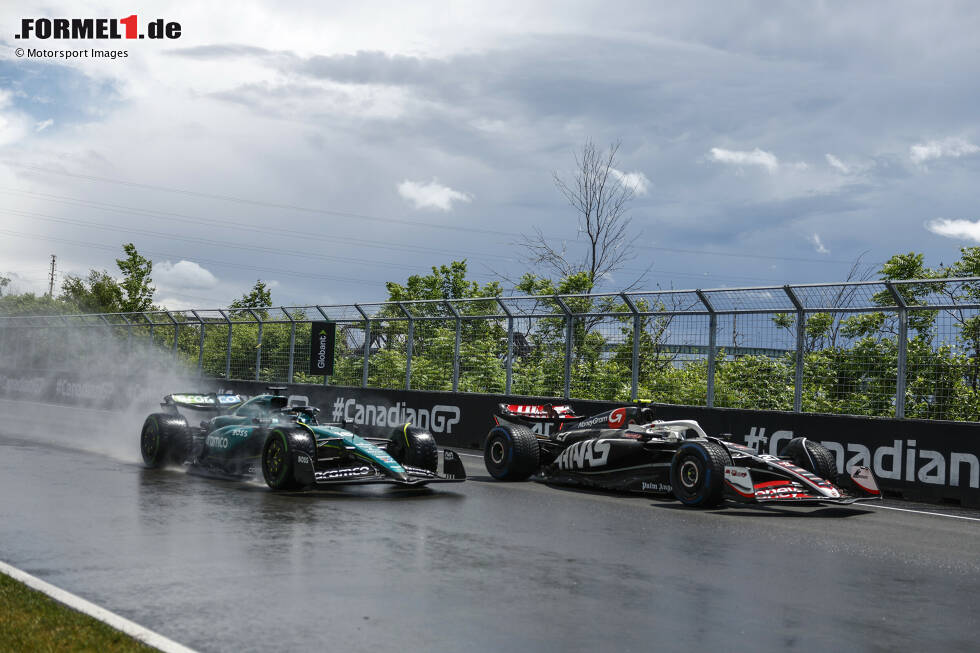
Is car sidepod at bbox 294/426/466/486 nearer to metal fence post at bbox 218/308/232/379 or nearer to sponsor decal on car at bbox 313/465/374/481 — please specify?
sponsor decal on car at bbox 313/465/374/481

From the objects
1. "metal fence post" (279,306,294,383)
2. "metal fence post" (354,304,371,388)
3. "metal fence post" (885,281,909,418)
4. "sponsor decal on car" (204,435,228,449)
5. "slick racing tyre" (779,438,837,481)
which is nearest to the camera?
"slick racing tyre" (779,438,837,481)

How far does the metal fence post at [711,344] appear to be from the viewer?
1545cm

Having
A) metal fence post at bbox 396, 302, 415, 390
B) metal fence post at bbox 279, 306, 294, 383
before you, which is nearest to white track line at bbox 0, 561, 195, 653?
metal fence post at bbox 396, 302, 415, 390

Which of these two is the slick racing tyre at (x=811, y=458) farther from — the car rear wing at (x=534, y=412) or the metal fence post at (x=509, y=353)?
the metal fence post at (x=509, y=353)

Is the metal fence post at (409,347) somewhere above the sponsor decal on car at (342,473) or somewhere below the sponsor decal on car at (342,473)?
above

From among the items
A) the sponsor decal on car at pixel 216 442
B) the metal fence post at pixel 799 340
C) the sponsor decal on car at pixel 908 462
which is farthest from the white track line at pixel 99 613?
the metal fence post at pixel 799 340

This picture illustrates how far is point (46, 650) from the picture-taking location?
4.59 metres

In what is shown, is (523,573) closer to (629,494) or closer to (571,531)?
(571,531)

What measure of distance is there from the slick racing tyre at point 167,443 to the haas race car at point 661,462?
4053 millimetres

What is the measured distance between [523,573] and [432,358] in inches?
583

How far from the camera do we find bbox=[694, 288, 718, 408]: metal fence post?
50.7 ft

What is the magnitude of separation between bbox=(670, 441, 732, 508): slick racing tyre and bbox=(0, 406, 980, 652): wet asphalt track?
254 mm

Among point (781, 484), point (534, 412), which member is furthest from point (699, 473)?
point (534, 412)

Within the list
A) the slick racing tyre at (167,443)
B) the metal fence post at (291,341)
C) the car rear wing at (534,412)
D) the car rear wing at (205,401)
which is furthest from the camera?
the metal fence post at (291,341)
